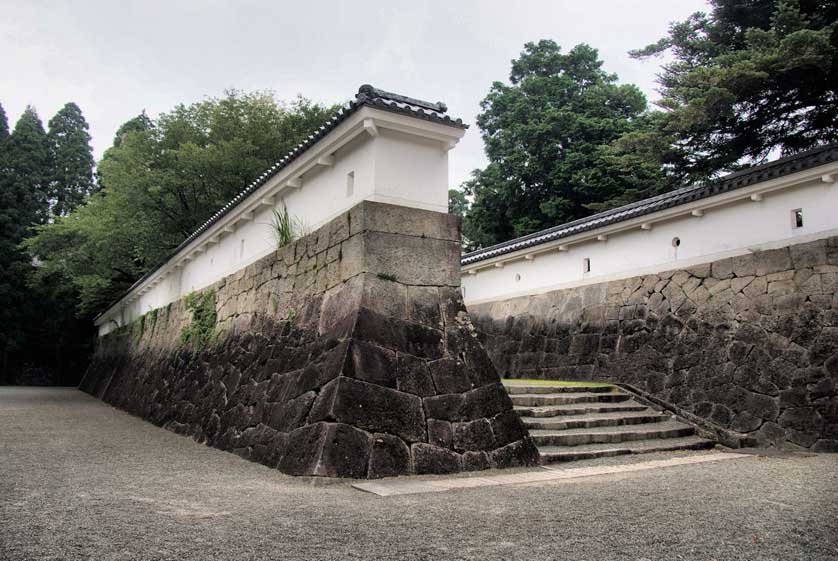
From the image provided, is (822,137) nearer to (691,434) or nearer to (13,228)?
(691,434)

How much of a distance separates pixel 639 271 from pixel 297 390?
6349mm

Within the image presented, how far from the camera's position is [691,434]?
26.1 ft

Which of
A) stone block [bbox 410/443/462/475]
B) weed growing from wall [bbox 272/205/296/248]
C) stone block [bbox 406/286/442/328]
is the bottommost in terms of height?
stone block [bbox 410/443/462/475]

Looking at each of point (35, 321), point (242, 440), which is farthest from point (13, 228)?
point (242, 440)

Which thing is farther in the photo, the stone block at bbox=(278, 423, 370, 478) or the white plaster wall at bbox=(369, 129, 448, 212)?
the white plaster wall at bbox=(369, 129, 448, 212)

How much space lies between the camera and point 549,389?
8.42 meters

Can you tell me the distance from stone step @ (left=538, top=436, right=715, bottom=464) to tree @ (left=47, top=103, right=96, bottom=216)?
2886 cm

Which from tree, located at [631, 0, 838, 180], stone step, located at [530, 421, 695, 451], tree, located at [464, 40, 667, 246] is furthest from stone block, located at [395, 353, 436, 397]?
tree, located at [464, 40, 667, 246]

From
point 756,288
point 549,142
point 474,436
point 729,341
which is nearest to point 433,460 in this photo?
point 474,436

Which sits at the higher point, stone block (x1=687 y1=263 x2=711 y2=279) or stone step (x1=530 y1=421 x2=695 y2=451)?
stone block (x1=687 y1=263 x2=711 y2=279)

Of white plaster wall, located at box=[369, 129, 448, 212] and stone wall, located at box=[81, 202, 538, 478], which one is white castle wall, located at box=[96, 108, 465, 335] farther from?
stone wall, located at box=[81, 202, 538, 478]

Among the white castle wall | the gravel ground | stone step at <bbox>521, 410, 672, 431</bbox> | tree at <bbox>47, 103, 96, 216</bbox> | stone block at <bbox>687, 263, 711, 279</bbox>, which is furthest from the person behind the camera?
tree at <bbox>47, 103, 96, 216</bbox>

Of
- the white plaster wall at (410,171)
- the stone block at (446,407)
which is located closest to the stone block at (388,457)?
the stone block at (446,407)

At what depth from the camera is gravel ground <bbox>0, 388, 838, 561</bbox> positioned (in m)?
2.96
